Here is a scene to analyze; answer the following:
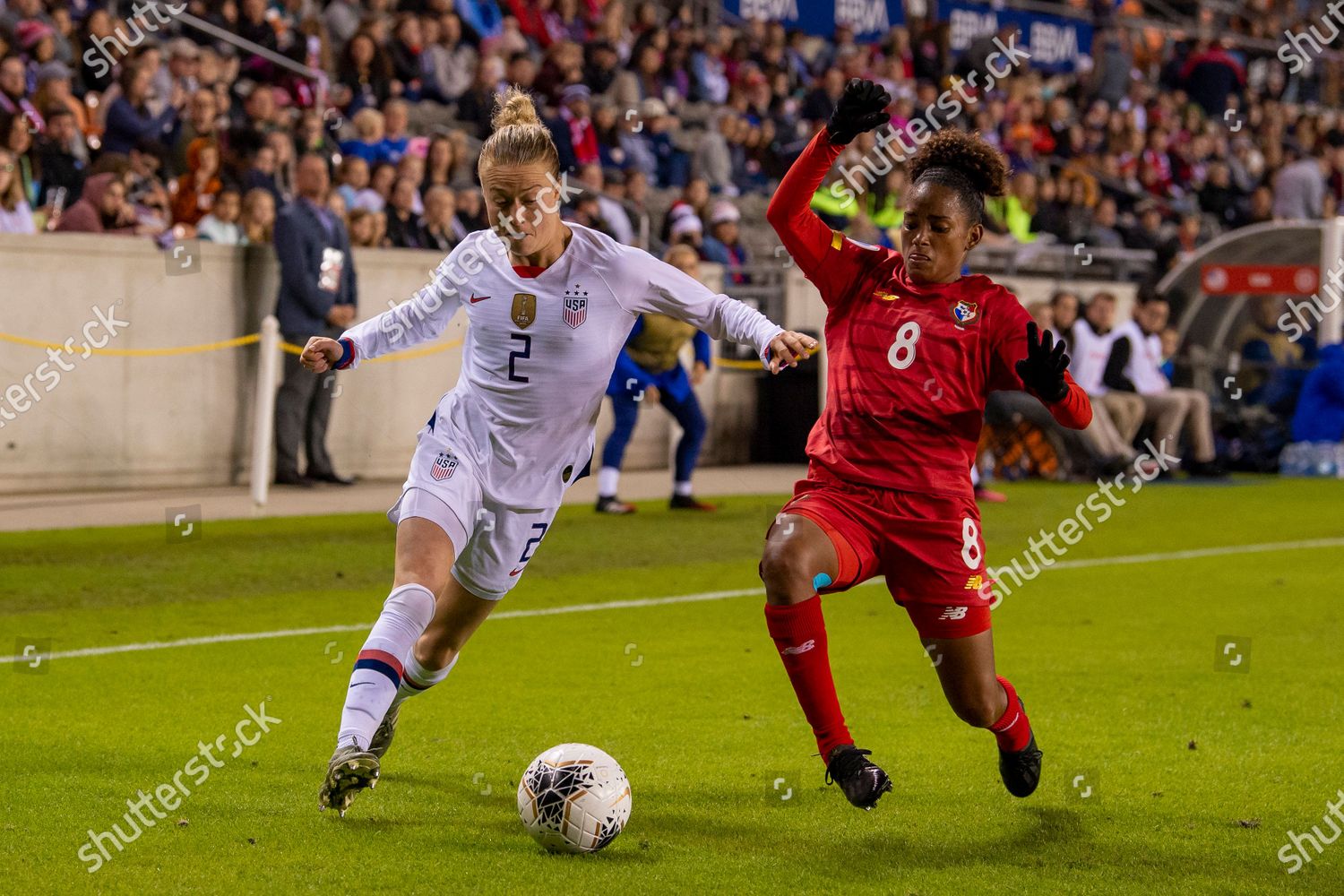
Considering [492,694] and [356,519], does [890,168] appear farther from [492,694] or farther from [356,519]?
[492,694]

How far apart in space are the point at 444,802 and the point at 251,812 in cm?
59

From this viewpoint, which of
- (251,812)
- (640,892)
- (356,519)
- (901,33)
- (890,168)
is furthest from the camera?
(901,33)

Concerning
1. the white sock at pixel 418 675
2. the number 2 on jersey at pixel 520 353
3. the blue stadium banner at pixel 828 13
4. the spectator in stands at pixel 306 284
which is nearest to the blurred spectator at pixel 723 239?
the spectator in stands at pixel 306 284

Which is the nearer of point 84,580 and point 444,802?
point 444,802

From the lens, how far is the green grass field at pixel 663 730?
4.57 m

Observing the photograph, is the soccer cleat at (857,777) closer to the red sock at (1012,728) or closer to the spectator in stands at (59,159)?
the red sock at (1012,728)

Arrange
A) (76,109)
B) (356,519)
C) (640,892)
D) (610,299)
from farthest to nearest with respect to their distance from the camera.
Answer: (76,109)
(356,519)
(610,299)
(640,892)

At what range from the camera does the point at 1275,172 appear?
26531 millimetres

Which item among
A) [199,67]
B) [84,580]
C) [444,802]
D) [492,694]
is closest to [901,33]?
[199,67]

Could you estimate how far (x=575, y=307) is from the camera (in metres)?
5.25

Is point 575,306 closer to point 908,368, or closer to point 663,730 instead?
point 908,368

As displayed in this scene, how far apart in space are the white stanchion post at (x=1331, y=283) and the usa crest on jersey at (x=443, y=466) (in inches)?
632

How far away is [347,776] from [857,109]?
7.90ft

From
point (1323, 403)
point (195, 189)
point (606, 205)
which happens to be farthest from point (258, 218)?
point (1323, 403)
